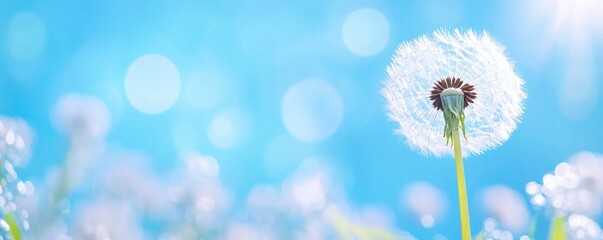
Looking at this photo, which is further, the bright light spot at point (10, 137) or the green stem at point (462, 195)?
the bright light spot at point (10, 137)

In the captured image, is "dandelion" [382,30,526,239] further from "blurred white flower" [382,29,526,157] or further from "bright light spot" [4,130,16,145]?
"bright light spot" [4,130,16,145]

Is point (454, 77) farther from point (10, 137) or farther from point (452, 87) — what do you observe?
point (10, 137)

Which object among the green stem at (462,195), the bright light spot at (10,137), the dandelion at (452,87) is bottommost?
the green stem at (462,195)

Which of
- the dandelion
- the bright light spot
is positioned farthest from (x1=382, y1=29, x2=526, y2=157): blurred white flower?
the bright light spot

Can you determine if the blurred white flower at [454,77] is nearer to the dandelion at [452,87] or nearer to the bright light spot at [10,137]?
the dandelion at [452,87]

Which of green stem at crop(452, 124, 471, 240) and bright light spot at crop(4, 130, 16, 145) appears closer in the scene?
green stem at crop(452, 124, 471, 240)

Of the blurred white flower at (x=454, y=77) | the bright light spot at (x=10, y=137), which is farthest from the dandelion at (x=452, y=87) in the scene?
the bright light spot at (x=10, y=137)

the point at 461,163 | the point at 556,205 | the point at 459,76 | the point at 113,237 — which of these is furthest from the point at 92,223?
the point at 556,205

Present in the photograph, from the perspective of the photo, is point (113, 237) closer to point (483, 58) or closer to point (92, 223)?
point (92, 223)

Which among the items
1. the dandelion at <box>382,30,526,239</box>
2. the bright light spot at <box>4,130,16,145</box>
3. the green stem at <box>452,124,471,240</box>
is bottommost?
the green stem at <box>452,124,471,240</box>

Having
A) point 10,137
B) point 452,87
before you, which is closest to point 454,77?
point 452,87

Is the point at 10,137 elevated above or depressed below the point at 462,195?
above
